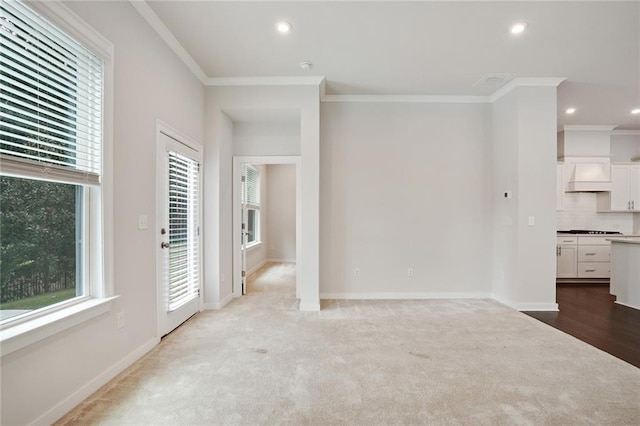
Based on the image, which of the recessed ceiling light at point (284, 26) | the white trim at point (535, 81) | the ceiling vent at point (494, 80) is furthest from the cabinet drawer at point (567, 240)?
the recessed ceiling light at point (284, 26)

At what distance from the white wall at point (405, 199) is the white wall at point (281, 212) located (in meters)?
3.81

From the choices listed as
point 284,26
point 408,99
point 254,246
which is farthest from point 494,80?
point 254,246

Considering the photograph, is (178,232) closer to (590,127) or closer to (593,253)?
(593,253)

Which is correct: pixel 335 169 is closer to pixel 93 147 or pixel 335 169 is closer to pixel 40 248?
pixel 93 147

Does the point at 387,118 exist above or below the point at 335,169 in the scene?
above

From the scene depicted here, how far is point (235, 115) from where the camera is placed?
4.23 metres

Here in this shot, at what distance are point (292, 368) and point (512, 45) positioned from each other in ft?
12.4

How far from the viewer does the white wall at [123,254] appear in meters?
1.62

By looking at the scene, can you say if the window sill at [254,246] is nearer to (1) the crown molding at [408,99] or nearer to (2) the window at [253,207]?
(2) the window at [253,207]

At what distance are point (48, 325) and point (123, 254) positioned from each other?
0.76 meters

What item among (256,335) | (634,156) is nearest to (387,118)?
(256,335)

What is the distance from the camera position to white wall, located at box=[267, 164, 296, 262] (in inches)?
323

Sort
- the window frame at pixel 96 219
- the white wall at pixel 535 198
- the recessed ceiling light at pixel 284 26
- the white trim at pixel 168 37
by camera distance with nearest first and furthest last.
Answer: the window frame at pixel 96 219 < the white trim at pixel 168 37 < the recessed ceiling light at pixel 284 26 < the white wall at pixel 535 198

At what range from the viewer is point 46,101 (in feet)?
5.80
